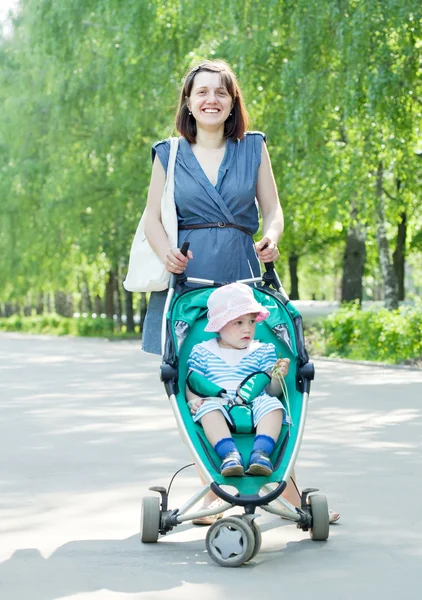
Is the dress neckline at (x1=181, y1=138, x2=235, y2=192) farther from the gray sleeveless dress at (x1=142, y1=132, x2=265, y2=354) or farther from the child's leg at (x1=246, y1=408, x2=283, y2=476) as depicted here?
the child's leg at (x1=246, y1=408, x2=283, y2=476)

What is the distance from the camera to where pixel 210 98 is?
5.87 meters

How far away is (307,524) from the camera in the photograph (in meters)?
5.47

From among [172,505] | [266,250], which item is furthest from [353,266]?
[266,250]

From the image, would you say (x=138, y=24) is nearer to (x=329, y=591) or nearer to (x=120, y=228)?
(x=120, y=228)

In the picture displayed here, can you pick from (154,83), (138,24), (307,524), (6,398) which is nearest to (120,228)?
(154,83)

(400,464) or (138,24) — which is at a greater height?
(138,24)

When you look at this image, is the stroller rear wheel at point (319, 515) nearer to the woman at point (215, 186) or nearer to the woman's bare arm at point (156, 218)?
the woman at point (215, 186)

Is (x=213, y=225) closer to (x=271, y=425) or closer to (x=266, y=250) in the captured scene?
(x=266, y=250)

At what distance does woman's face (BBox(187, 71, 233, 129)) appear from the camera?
5883 millimetres

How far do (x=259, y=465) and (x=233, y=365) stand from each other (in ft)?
1.85

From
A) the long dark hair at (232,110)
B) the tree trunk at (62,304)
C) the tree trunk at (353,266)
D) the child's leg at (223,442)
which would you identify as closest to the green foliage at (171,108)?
the tree trunk at (353,266)

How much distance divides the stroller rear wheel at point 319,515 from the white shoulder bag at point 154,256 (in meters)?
1.25

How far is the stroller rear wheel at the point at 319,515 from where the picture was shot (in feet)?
17.9

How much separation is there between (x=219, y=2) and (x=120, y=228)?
14384mm
